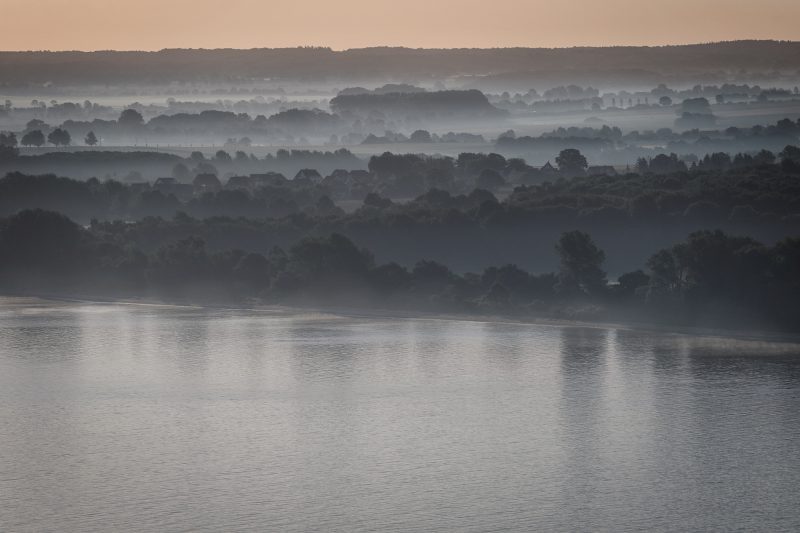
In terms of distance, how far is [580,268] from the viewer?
1458 inches

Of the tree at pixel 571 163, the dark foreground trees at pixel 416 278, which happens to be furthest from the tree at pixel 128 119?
the dark foreground trees at pixel 416 278

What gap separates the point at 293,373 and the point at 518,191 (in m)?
24.9

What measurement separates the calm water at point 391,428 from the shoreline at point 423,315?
21.3 inches

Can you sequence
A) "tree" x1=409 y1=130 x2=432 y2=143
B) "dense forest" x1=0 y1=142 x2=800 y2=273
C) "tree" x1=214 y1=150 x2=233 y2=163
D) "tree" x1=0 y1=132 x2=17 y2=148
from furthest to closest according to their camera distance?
"tree" x1=409 y1=130 x2=432 y2=143 < "tree" x1=0 y1=132 x2=17 y2=148 < "tree" x1=214 y1=150 x2=233 y2=163 < "dense forest" x1=0 y1=142 x2=800 y2=273

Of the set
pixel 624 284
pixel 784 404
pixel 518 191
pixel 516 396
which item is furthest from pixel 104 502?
pixel 518 191

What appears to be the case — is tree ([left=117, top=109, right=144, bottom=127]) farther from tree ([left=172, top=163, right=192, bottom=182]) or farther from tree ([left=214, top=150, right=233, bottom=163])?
tree ([left=172, top=163, right=192, bottom=182])

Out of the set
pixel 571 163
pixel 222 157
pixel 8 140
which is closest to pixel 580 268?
pixel 571 163

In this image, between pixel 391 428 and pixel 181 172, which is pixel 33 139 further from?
pixel 391 428

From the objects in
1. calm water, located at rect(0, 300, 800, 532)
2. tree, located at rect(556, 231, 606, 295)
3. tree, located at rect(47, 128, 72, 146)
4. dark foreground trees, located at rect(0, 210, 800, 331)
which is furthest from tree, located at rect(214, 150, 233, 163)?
tree, located at rect(556, 231, 606, 295)

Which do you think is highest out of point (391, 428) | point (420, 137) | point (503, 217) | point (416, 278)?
point (420, 137)

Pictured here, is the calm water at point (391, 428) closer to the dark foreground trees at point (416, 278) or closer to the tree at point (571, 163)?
the dark foreground trees at point (416, 278)

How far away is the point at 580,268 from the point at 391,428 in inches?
530

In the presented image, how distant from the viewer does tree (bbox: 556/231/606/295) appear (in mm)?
37062

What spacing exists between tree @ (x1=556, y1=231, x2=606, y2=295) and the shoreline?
1.31 meters
